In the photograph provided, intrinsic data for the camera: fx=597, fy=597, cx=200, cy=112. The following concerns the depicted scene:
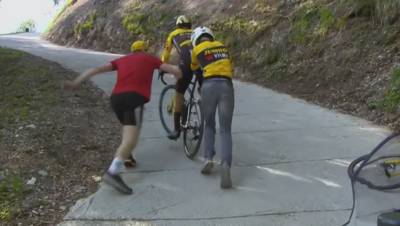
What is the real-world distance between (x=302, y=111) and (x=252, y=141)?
6.78 feet

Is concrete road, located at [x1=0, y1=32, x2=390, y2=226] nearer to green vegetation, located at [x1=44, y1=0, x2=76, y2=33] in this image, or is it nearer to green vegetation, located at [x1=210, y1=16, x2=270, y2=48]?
green vegetation, located at [x1=210, y1=16, x2=270, y2=48]

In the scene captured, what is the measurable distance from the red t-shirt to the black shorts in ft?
0.18

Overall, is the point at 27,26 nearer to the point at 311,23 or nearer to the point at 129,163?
the point at 311,23

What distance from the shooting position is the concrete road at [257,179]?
575cm

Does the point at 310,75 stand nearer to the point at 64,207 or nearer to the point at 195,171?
the point at 195,171

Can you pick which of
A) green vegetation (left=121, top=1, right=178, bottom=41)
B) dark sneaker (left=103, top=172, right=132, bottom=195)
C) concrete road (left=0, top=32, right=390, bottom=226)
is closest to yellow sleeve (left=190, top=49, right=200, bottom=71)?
concrete road (left=0, top=32, right=390, bottom=226)

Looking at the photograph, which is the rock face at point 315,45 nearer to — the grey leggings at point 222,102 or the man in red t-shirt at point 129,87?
the grey leggings at point 222,102

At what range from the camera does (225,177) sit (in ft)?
21.0

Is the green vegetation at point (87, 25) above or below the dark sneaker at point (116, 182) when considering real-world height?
below

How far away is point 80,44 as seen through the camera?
2331 cm

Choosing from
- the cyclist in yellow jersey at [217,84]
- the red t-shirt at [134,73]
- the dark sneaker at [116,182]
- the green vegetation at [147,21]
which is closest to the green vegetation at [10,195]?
the dark sneaker at [116,182]

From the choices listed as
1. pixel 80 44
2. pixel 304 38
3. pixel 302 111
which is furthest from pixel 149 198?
pixel 80 44

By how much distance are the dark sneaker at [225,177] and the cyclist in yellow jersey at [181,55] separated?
1.84 m

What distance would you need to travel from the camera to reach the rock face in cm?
1038
